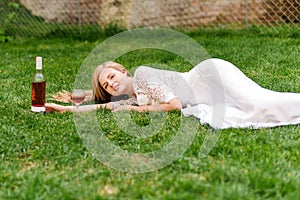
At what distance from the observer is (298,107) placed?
324 centimetres

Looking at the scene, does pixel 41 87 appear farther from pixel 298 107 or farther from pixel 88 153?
pixel 298 107

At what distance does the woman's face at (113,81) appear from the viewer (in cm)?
349

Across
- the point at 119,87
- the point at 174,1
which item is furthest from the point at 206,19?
the point at 119,87

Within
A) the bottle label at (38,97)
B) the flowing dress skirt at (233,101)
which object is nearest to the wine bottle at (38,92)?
the bottle label at (38,97)

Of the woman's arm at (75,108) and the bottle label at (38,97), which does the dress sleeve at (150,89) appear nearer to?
the woman's arm at (75,108)

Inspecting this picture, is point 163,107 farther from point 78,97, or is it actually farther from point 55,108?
point 55,108

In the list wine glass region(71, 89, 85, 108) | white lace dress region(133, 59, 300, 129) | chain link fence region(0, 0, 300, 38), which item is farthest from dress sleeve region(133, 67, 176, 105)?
chain link fence region(0, 0, 300, 38)

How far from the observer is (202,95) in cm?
354

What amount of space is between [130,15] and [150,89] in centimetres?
510

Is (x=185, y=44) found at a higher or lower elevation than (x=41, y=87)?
lower

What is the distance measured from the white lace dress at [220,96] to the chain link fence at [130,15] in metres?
3.62

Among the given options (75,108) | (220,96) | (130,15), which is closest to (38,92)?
(75,108)

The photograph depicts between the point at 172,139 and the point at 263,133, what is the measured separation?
505 mm

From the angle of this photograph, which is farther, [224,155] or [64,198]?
[224,155]
